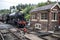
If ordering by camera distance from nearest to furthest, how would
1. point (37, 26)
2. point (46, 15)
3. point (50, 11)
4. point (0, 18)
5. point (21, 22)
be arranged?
point (50, 11) → point (46, 15) → point (37, 26) → point (21, 22) → point (0, 18)

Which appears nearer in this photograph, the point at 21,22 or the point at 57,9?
the point at 57,9

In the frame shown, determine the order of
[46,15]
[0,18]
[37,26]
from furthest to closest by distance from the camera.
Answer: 1. [0,18]
2. [37,26]
3. [46,15]

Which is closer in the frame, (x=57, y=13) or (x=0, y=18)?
(x=57, y=13)

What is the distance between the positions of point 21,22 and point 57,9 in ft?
30.6

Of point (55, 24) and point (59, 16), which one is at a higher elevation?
point (59, 16)

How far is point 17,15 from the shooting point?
30.3m

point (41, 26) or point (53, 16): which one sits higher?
point (53, 16)

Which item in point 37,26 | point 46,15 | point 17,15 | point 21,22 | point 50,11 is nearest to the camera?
point 50,11

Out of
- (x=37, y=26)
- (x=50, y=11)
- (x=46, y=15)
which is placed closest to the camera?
(x=50, y=11)

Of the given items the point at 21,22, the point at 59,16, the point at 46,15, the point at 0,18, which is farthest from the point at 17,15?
the point at 0,18

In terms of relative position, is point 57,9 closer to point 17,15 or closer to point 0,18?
point 17,15

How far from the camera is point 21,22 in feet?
92.8

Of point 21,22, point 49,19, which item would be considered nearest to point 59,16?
point 49,19

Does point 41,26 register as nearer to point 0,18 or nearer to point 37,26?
point 37,26
